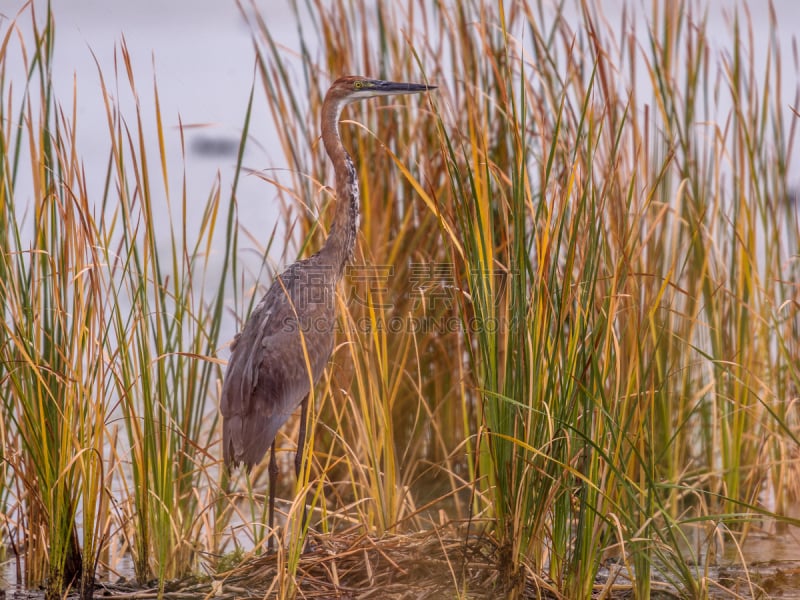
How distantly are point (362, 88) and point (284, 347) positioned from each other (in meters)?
1.06

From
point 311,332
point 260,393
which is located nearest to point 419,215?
point 311,332

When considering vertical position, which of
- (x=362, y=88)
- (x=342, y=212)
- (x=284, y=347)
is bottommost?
(x=284, y=347)

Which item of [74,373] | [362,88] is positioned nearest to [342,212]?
[362,88]

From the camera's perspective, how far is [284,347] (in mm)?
3426

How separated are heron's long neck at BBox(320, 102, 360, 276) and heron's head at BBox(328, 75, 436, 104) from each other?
0.57 ft

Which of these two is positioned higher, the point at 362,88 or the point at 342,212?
the point at 362,88

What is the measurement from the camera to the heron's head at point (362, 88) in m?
3.64

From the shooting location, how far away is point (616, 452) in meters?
2.46

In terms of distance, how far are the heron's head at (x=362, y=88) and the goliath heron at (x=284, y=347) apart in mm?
243

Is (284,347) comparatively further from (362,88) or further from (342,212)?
(362,88)

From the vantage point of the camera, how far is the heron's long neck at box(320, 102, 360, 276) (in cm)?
347

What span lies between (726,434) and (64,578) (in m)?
2.42

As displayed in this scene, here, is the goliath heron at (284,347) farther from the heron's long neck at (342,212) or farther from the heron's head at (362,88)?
the heron's head at (362,88)

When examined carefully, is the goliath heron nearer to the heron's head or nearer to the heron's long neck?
the heron's long neck
